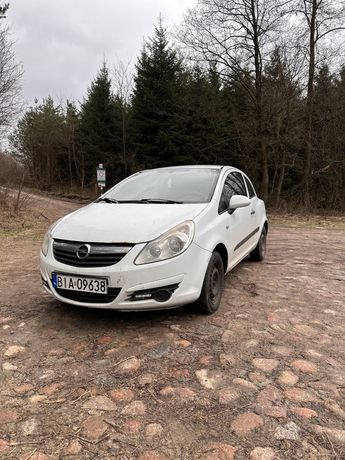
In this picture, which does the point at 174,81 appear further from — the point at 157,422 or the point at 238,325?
the point at 157,422

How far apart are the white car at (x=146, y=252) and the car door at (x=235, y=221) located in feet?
0.08

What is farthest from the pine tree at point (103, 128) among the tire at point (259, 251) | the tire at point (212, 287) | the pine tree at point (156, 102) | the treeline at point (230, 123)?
the tire at point (212, 287)

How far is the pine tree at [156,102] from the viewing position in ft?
69.8

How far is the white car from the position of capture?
3258mm

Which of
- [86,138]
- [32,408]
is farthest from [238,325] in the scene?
[86,138]

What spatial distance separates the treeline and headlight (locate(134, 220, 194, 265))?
14523 millimetres

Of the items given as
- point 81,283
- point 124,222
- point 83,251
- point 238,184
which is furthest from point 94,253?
point 238,184

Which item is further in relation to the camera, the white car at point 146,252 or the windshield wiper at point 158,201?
the windshield wiper at point 158,201

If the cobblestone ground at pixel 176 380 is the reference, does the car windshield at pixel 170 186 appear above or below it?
above

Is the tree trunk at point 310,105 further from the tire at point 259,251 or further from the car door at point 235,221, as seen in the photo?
the car door at point 235,221

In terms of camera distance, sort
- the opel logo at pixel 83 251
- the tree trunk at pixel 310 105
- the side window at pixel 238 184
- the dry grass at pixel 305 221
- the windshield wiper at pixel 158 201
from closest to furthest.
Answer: the opel logo at pixel 83 251 → the windshield wiper at pixel 158 201 → the side window at pixel 238 184 → the dry grass at pixel 305 221 → the tree trunk at pixel 310 105

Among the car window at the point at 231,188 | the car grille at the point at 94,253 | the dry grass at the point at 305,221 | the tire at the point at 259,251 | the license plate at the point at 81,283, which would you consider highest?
A: the car window at the point at 231,188

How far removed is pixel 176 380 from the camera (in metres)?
2.70

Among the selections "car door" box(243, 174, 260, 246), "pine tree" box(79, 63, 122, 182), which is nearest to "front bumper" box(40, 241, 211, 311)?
"car door" box(243, 174, 260, 246)
